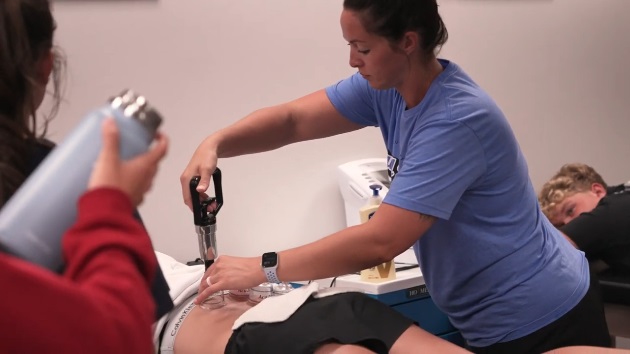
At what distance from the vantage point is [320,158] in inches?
102

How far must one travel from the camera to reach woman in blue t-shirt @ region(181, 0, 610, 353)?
1.40 meters

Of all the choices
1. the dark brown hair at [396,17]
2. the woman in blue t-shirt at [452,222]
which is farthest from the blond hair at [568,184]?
the dark brown hair at [396,17]

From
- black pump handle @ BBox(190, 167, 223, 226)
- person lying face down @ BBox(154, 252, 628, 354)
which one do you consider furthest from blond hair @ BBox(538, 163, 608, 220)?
black pump handle @ BBox(190, 167, 223, 226)

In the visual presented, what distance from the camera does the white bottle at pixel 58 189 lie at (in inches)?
27.6

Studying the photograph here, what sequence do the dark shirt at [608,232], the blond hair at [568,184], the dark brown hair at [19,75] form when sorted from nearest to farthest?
the dark brown hair at [19,75] < the dark shirt at [608,232] < the blond hair at [568,184]

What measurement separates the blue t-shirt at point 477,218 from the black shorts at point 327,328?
22 cm

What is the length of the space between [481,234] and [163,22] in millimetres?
1327

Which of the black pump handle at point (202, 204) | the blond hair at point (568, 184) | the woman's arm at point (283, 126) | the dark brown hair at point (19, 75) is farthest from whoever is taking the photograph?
the blond hair at point (568, 184)

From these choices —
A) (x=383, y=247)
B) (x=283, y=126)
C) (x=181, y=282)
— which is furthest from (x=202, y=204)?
(x=383, y=247)

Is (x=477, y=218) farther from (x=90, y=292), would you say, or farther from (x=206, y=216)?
(x=90, y=292)

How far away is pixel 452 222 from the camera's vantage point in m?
→ 1.48

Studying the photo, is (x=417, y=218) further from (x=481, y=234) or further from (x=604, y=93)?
(x=604, y=93)

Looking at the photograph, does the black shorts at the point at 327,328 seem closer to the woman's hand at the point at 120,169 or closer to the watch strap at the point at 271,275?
the watch strap at the point at 271,275

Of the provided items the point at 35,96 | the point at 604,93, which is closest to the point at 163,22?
the point at 35,96
